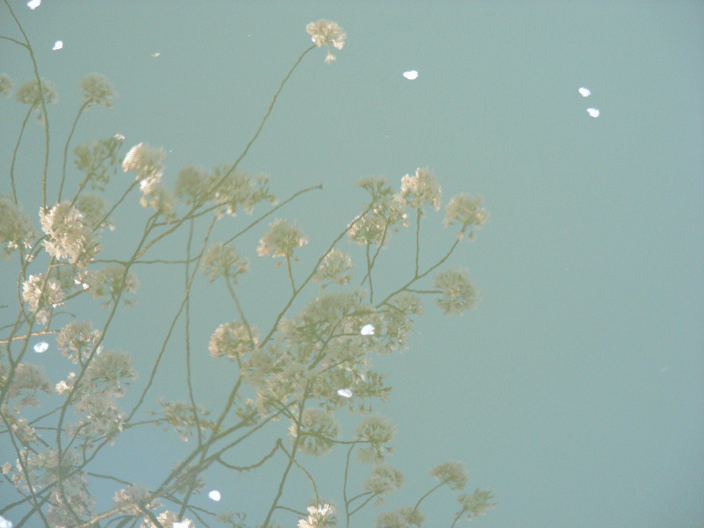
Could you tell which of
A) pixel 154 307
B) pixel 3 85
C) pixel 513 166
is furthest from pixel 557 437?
pixel 3 85

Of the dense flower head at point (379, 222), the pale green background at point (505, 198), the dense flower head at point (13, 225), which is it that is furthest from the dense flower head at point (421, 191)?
the pale green background at point (505, 198)

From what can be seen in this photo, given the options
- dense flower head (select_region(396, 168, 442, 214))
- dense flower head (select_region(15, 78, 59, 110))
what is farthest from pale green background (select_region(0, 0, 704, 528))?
dense flower head (select_region(396, 168, 442, 214))

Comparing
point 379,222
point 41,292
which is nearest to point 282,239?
point 379,222

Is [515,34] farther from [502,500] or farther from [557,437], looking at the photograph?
[502,500]

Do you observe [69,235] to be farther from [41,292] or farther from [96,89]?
[96,89]

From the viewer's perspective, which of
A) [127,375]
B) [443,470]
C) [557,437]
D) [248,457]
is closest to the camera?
[127,375]

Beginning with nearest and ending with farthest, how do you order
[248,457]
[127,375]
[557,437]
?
[127,375], [248,457], [557,437]
